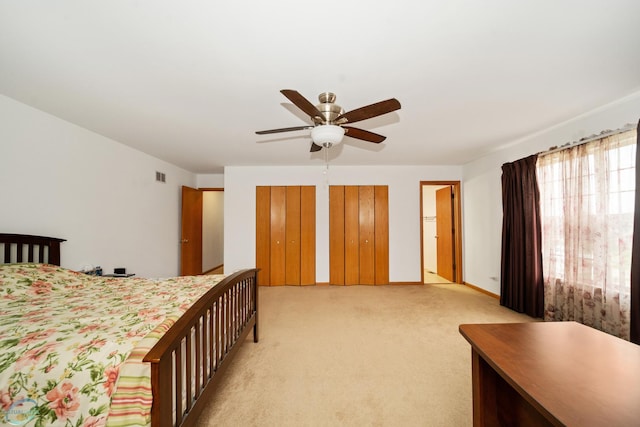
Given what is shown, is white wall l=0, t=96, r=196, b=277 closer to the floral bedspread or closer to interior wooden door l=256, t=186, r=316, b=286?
the floral bedspread

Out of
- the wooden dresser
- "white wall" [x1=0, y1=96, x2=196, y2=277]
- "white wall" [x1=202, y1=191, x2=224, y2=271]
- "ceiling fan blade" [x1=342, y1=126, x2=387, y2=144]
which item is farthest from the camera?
"white wall" [x1=202, y1=191, x2=224, y2=271]

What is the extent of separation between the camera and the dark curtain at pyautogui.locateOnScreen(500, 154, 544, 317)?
3000 mm

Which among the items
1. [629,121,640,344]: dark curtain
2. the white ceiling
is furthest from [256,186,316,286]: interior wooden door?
[629,121,640,344]: dark curtain

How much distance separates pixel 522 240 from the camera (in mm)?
3188

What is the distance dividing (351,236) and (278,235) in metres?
1.46

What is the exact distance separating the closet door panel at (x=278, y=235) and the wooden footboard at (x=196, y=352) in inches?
90.4

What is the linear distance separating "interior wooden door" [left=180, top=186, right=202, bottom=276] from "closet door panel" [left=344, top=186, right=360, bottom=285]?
10.3ft

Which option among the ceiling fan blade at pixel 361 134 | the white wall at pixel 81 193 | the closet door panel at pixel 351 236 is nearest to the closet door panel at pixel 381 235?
the closet door panel at pixel 351 236

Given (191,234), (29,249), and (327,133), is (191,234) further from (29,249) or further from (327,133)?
(327,133)

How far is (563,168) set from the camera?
2711 millimetres

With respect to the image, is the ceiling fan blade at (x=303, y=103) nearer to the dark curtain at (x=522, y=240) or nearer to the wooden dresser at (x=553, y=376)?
the wooden dresser at (x=553, y=376)

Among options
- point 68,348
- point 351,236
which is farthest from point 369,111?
point 351,236

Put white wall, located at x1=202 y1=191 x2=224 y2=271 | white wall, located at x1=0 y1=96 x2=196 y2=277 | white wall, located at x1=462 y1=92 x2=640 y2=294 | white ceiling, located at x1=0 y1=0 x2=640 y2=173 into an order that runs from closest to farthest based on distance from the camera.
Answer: white ceiling, located at x1=0 y1=0 x2=640 y2=173 → white wall, located at x1=0 y1=96 x2=196 y2=277 → white wall, located at x1=462 y1=92 x2=640 y2=294 → white wall, located at x1=202 y1=191 x2=224 y2=271

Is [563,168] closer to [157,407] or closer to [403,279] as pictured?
[403,279]
